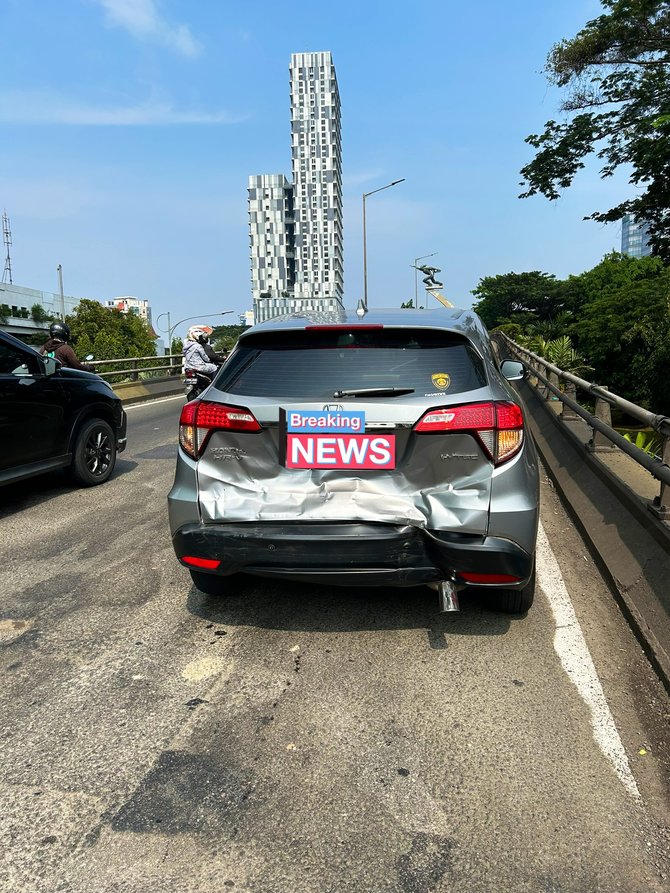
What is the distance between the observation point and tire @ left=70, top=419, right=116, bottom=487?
7.25m

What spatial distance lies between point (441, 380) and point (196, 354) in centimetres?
889

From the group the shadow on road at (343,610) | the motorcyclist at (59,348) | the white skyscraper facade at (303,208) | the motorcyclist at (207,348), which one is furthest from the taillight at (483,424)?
the white skyscraper facade at (303,208)

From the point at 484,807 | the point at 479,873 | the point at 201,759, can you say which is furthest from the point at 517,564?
the point at 201,759

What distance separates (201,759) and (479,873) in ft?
3.72

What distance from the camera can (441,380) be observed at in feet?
11.0

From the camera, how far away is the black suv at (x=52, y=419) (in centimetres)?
623

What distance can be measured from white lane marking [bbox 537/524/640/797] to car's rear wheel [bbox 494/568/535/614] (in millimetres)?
217

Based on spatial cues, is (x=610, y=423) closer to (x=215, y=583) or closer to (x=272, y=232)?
(x=215, y=583)

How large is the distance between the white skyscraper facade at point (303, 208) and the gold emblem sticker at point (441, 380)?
174m

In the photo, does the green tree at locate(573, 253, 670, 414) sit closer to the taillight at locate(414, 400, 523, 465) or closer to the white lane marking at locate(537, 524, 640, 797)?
the white lane marking at locate(537, 524, 640, 797)

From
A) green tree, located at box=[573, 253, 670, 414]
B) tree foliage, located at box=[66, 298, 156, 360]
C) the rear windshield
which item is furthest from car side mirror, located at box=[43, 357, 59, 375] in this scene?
tree foliage, located at box=[66, 298, 156, 360]

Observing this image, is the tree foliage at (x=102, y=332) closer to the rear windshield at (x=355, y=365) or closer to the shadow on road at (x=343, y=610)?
the shadow on road at (x=343, y=610)

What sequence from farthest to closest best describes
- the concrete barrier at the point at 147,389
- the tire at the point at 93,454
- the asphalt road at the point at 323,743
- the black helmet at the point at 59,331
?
the concrete barrier at the point at 147,389
the black helmet at the point at 59,331
the tire at the point at 93,454
the asphalt road at the point at 323,743

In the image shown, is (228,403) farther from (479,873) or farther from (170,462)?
(170,462)
